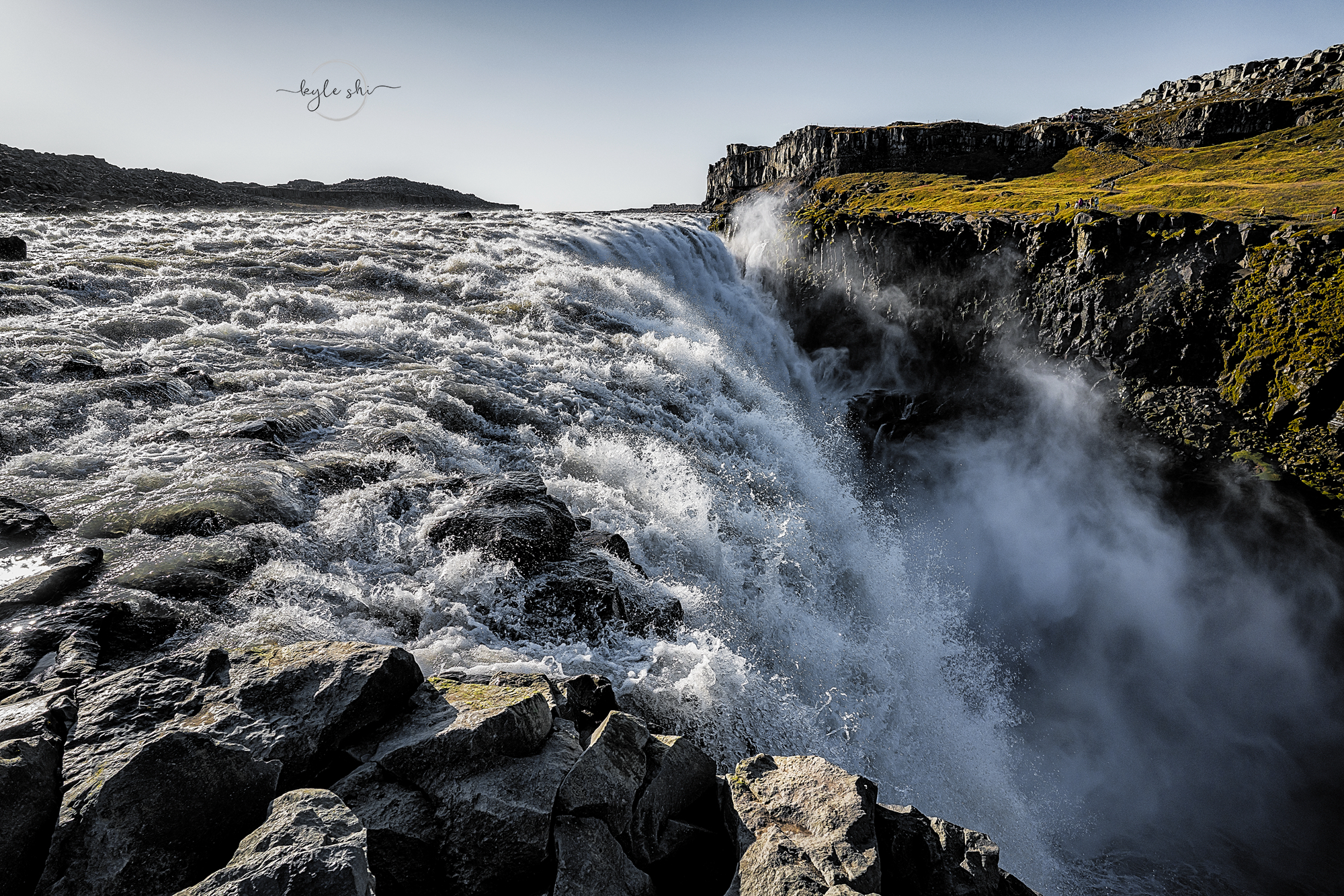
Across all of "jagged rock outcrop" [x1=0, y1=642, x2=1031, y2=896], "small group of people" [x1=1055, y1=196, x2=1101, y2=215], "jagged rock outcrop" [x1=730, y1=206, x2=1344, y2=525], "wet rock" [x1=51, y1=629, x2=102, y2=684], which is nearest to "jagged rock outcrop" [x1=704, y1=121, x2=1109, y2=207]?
"small group of people" [x1=1055, y1=196, x2=1101, y2=215]

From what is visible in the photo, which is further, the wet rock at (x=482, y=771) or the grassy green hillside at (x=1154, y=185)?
the grassy green hillside at (x=1154, y=185)

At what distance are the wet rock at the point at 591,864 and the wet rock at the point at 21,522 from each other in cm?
883

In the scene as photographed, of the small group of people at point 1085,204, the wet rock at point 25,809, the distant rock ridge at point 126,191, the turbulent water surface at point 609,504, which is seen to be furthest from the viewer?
the distant rock ridge at point 126,191

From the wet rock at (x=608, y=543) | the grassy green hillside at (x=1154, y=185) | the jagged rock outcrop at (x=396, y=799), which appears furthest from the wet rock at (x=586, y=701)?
the grassy green hillside at (x=1154, y=185)

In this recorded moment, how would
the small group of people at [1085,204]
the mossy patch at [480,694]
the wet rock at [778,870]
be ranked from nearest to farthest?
the wet rock at [778,870] < the mossy patch at [480,694] < the small group of people at [1085,204]

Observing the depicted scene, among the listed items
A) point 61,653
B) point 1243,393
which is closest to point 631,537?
point 61,653

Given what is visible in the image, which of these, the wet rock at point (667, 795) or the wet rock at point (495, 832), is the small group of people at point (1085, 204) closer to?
the wet rock at point (667, 795)

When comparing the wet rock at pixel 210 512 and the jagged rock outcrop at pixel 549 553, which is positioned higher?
the wet rock at pixel 210 512

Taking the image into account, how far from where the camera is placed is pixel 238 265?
79.0 feet

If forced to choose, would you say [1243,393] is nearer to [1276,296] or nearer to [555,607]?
[1276,296]

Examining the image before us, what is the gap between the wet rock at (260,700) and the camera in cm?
483

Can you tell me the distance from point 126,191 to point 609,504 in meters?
54.5

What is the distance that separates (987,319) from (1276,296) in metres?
9.51

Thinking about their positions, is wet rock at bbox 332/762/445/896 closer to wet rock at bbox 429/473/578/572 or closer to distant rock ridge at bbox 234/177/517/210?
wet rock at bbox 429/473/578/572
